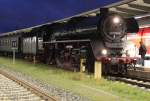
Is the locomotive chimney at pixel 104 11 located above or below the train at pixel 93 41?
above

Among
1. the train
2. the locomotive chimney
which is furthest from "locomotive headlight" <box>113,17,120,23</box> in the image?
the locomotive chimney

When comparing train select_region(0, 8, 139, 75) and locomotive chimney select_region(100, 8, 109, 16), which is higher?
locomotive chimney select_region(100, 8, 109, 16)

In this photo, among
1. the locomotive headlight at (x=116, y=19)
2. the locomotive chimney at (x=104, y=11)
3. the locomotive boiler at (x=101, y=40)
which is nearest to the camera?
the locomotive chimney at (x=104, y=11)

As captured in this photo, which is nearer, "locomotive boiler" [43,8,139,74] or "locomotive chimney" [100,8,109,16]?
"locomotive chimney" [100,8,109,16]

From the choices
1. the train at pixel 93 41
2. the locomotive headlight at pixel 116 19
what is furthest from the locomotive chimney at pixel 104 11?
the locomotive headlight at pixel 116 19

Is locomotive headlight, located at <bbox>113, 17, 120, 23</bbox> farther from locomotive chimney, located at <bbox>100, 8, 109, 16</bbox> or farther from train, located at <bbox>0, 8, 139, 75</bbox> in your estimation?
locomotive chimney, located at <bbox>100, 8, 109, 16</bbox>

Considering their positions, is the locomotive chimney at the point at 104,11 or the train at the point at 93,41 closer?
the locomotive chimney at the point at 104,11

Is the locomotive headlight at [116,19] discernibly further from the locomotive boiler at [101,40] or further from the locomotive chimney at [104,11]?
the locomotive chimney at [104,11]

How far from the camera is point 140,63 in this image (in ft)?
74.6

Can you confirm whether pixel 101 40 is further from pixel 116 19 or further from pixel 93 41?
pixel 116 19

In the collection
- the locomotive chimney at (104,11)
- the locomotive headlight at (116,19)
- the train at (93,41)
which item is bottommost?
the train at (93,41)

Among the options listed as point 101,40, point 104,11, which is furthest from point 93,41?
point 104,11

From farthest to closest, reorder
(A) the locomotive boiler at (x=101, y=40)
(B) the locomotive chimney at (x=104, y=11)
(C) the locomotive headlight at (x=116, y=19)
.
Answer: (C) the locomotive headlight at (x=116, y=19), (A) the locomotive boiler at (x=101, y=40), (B) the locomotive chimney at (x=104, y=11)

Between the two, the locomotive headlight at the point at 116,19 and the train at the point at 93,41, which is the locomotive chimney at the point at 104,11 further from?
the locomotive headlight at the point at 116,19
